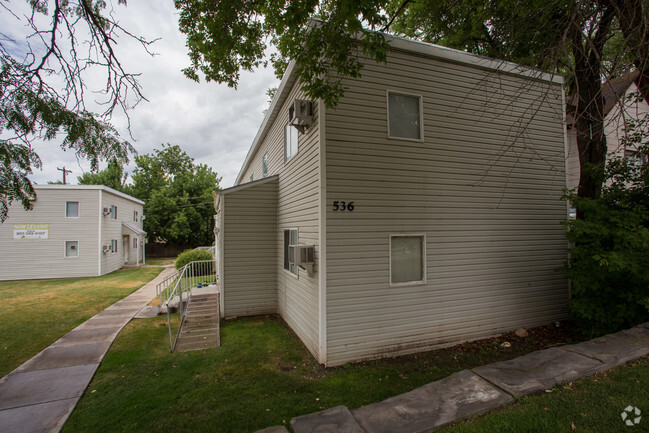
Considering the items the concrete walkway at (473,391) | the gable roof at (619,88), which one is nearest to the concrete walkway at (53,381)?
the concrete walkway at (473,391)

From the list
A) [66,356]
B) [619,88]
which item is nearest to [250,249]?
[66,356]

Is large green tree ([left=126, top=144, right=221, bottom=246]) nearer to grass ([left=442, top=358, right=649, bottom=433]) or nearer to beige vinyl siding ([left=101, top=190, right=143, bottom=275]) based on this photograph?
beige vinyl siding ([left=101, top=190, right=143, bottom=275])

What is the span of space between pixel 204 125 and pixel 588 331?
25.0 m

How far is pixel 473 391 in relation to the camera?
3037 mm

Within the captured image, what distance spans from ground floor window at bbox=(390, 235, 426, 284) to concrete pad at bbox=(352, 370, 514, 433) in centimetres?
232

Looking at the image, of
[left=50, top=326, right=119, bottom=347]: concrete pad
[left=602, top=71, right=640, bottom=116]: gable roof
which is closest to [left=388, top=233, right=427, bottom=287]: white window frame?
[left=602, top=71, right=640, bottom=116]: gable roof

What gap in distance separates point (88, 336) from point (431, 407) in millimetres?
7791

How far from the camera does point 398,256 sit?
18.0 feet

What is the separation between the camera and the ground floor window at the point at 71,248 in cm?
1605

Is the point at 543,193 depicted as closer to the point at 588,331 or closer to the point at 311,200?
the point at 588,331

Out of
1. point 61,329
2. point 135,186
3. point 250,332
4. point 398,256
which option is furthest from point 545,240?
point 135,186

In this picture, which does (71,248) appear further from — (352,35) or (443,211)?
(443,211)

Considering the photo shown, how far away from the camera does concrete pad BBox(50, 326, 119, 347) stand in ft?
21.4

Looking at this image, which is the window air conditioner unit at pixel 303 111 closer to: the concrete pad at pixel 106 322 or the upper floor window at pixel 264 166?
the upper floor window at pixel 264 166
